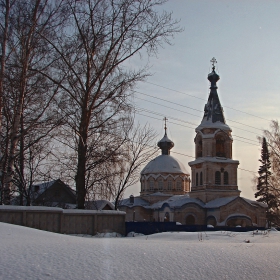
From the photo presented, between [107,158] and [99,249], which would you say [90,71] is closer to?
[107,158]

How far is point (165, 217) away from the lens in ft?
162

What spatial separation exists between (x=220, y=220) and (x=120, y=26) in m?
34.7

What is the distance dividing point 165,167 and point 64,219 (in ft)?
159

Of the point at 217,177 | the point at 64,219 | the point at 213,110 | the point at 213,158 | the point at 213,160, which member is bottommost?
the point at 64,219

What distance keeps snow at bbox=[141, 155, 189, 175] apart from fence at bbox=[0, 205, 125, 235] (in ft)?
152

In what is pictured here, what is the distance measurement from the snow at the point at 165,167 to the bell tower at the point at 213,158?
35.8 ft

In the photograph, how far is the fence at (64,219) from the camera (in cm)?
1125

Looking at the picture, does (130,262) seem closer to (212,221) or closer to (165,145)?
(212,221)

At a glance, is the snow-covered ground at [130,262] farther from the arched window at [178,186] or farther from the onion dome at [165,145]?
the onion dome at [165,145]

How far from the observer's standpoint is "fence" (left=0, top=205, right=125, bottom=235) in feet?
36.9

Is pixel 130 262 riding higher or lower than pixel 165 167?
lower

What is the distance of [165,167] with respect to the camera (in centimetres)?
6041

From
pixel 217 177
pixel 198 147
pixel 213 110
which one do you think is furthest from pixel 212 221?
pixel 213 110

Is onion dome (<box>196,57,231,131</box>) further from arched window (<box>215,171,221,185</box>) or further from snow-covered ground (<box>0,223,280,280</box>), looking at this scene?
snow-covered ground (<box>0,223,280,280</box>)
